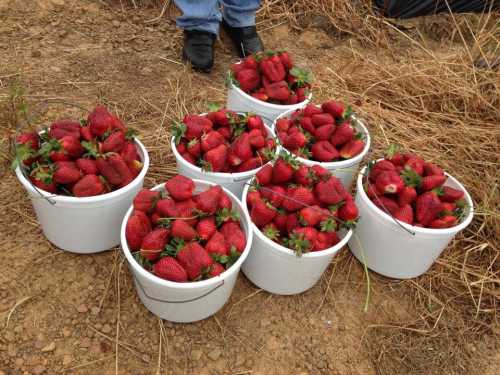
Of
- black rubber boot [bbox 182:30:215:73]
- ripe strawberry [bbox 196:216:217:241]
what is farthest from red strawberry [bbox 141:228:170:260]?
black rubber boot [bbox 182:30:215:73]

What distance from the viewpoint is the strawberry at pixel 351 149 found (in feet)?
6.02

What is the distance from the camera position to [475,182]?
7.08ft

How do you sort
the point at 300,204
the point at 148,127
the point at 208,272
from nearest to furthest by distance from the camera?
the point at 208,272 → the point at 300,204 → the point at 148,127

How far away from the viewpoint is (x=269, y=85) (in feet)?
6.78

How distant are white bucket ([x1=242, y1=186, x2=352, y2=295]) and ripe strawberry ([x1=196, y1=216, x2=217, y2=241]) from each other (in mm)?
159

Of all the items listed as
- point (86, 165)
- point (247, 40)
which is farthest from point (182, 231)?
point (247, 40)

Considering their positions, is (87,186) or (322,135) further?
(322,135)

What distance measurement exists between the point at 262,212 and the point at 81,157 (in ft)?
2.02

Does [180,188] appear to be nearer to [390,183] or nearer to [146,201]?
[146,201]

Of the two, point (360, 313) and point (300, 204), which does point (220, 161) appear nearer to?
point (300, 204)

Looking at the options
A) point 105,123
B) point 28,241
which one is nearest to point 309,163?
point 105,123

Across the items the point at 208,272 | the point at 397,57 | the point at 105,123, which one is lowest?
the point at 397,57

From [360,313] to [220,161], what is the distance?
0.75 meters

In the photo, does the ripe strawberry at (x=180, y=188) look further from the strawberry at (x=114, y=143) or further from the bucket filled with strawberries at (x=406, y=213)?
the bucket filled with strawberries at (x=406, y=213)
